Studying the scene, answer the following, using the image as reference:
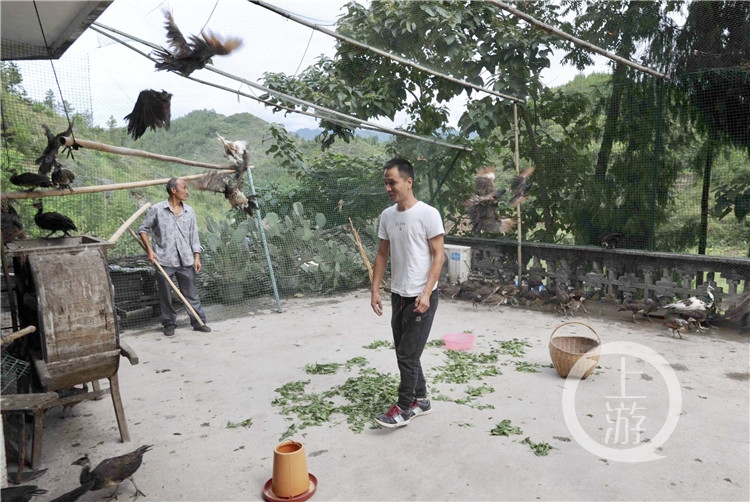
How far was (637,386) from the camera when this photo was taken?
161 inches

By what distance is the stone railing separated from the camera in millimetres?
5781

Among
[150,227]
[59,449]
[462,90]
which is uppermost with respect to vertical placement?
[462,90]

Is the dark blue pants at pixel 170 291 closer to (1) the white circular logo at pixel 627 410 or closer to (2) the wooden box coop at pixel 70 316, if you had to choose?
(2) the wooden box coop at pixel 70 316

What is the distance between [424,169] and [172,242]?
4.32m

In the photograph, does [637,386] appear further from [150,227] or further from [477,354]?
[150,227]

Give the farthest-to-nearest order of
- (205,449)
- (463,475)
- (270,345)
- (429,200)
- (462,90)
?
(429,200), (462,90), (270,345), (205,449), (463,475)

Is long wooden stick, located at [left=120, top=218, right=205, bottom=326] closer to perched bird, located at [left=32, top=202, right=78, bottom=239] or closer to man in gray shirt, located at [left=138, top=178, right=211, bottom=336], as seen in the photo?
man in gray shirt, located at [left=138, top=178, right=211, bottom=336]

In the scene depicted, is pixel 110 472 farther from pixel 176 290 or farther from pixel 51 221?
pixel 176 290

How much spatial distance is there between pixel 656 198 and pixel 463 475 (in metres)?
4.98

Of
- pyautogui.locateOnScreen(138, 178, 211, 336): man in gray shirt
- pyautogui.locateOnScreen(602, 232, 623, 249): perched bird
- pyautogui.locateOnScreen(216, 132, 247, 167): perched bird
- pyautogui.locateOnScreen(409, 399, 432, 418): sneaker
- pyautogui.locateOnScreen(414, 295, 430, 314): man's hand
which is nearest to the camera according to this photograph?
pyautogui.locateOnScreen(414, 295, 430, 314): man's hand

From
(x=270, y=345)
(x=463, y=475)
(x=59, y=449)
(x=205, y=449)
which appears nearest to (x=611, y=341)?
(x=463, y=475)

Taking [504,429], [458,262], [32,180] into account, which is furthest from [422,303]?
[458,262]

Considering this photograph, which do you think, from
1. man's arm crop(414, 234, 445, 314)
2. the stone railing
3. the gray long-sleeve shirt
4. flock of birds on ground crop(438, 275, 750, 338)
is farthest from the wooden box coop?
the stone railing

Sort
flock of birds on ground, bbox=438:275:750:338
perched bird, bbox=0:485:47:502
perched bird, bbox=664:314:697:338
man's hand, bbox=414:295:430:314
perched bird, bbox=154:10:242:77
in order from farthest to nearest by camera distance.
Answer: flock of birds on ground, bbox=438:275:750:338
perched bird, bbox=664:314:697:338
perched bird, bbox=154:10:242:77
man's hand, bbox=414:295:430:314
perched bird, bbox=0:485:47:502
